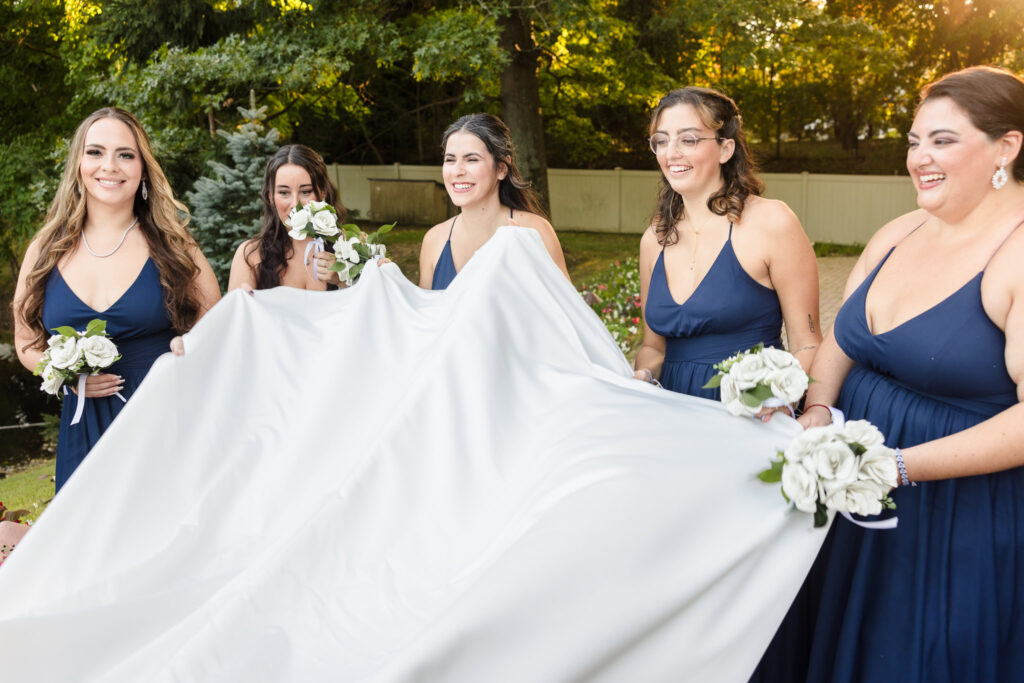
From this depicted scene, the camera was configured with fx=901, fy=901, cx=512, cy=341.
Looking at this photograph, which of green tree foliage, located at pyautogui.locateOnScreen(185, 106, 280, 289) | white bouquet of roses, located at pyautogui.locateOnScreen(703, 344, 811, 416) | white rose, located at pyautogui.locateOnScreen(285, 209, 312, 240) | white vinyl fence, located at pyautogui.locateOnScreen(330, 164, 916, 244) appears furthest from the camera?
white vinyl fence, located at pyautogui.locateOnScreen(330, 164, 916, 244)

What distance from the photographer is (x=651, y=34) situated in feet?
51.9

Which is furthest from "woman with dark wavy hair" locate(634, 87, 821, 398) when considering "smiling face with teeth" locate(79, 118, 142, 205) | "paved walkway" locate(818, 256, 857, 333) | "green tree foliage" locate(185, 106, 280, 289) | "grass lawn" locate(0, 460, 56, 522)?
"paved walkway" locate(818, 256, 857, 333)

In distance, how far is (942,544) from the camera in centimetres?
287

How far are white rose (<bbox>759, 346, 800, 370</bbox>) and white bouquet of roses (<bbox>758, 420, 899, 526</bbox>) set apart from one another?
0.93ft

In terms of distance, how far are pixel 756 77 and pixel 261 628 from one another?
28093 mm

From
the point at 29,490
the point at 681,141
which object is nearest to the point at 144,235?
the point at 681,141

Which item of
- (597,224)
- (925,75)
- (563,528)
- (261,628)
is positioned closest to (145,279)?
(261,628)

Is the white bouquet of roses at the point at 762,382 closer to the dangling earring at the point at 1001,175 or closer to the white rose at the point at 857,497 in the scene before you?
the white rose at the point at 857,497

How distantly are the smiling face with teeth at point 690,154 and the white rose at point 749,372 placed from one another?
1321mm

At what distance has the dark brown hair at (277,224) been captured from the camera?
534 centimetres

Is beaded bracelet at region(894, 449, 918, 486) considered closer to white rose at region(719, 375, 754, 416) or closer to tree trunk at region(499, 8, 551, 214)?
white rose at region(719, 375, 754, 416)

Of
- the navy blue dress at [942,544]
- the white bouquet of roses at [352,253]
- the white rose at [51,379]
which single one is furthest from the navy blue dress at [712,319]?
the white rose at [51,379]

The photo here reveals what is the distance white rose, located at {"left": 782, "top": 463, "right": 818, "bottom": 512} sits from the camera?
251 cm

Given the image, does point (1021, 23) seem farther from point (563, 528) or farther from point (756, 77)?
point (563, 528)
